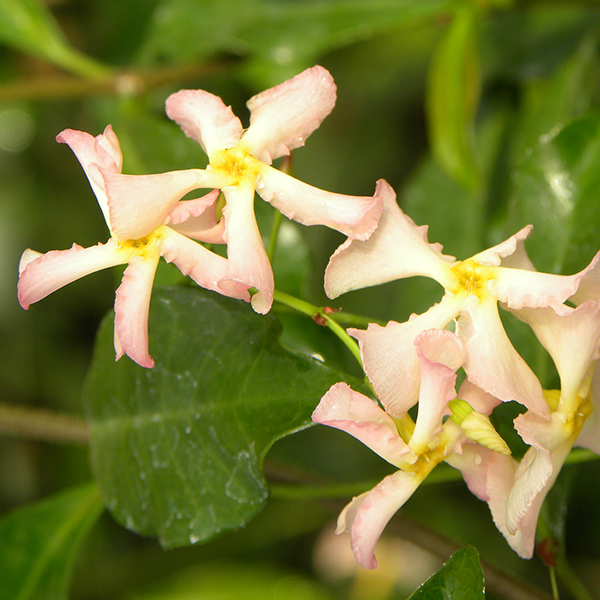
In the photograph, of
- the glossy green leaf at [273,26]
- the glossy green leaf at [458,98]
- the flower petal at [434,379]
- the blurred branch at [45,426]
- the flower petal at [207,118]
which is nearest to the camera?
the flower petal at [434,379]

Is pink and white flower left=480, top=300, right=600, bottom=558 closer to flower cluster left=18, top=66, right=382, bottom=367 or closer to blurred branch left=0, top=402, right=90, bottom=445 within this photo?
flower cluster left=18, top=66, right=382, bottom=367

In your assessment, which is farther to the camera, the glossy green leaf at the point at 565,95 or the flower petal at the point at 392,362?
the glossy green leaf at the point at 565,95

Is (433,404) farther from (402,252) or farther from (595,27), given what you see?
(595,27)

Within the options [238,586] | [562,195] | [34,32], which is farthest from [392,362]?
[34,32]

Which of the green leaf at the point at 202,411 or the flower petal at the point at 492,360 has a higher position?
the flower petal at the point at 492,360

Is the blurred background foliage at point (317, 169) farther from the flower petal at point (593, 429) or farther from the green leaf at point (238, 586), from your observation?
the flower petal at point (593, 429)

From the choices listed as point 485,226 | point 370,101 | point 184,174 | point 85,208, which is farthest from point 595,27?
point 85,208

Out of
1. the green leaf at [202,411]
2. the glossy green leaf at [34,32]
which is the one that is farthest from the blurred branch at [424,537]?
the glossy green leaf at [34,32]

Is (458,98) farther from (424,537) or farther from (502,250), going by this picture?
(424,537)
